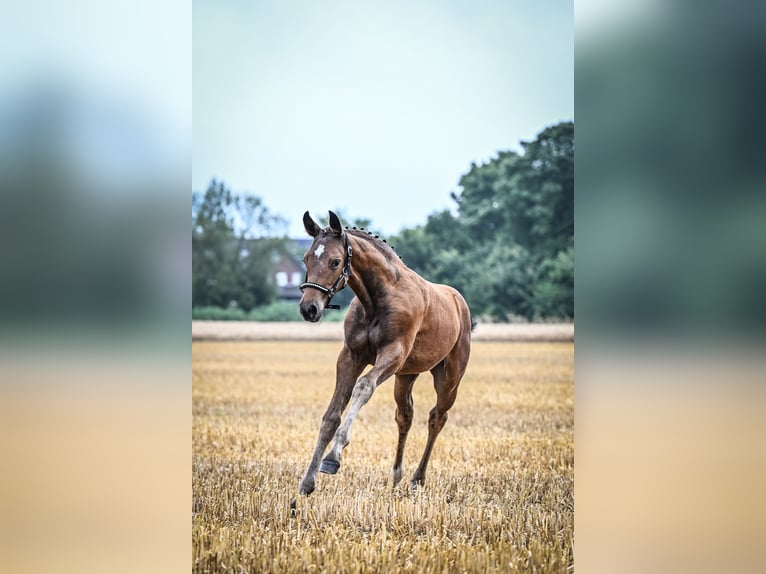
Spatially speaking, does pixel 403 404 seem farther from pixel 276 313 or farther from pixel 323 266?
pixel 276 313

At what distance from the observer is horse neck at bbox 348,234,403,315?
18.9 ft

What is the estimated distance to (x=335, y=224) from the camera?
5.36 m

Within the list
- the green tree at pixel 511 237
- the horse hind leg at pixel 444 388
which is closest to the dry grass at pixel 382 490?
the horse hind leg at pixel 444 388

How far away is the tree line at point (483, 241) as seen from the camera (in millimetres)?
33094

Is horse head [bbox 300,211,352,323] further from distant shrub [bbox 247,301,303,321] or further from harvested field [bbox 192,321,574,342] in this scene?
distant shrub [bbox 247,301,303,321]

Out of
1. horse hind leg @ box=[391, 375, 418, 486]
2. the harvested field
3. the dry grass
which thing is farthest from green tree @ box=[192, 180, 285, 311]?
horse hind leg @ box=[391, 375, 418, 486]

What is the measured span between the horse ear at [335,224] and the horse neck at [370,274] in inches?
11.2

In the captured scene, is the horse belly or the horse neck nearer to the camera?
the horse neck

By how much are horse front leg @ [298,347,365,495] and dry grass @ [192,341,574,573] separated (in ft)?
0.97
